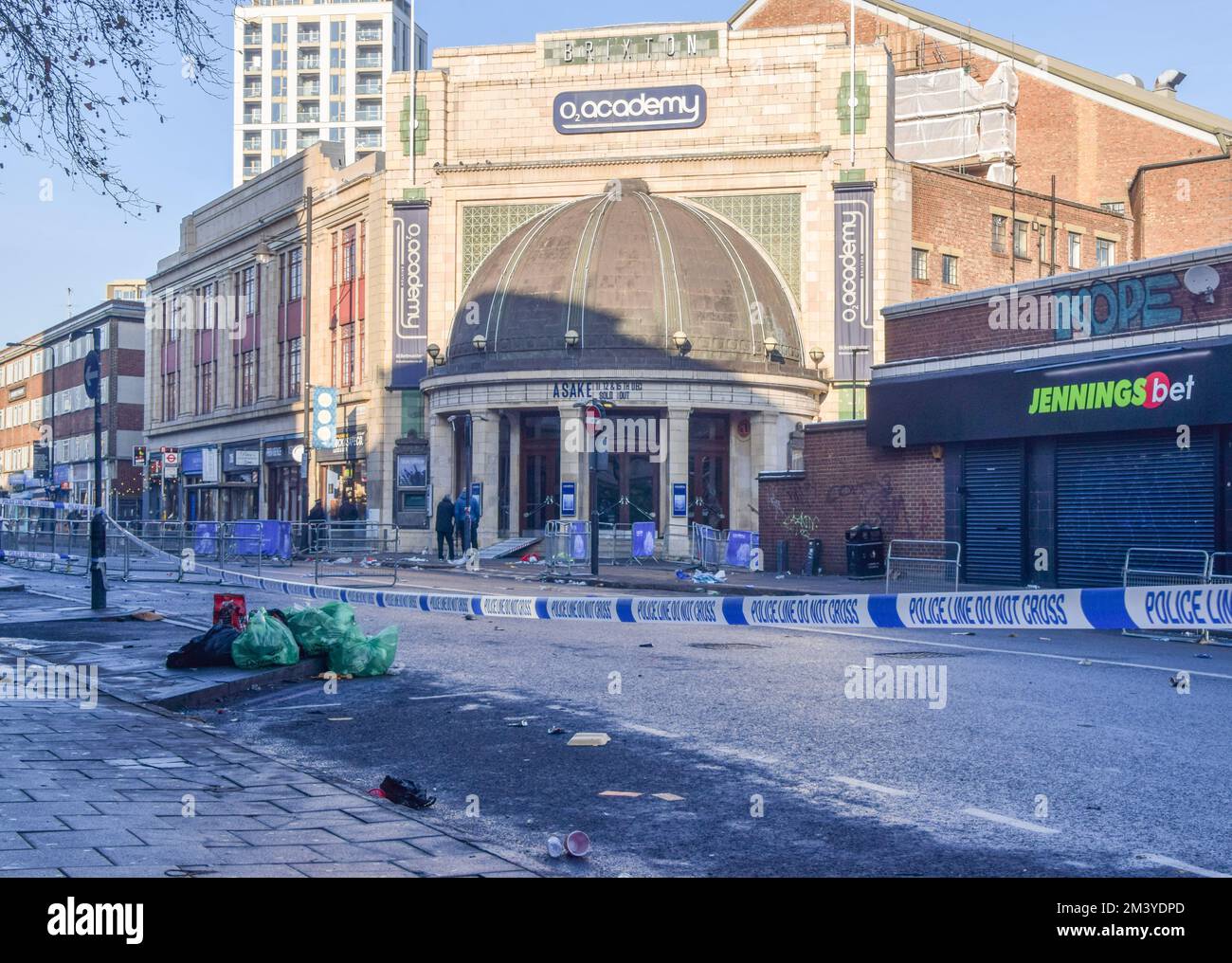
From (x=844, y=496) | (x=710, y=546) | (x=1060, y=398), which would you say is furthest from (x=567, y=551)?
(x=1060, y=398)

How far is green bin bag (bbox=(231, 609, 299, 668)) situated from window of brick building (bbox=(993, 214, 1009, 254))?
3963 cm

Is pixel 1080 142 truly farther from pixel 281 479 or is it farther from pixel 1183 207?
pixel 281 479

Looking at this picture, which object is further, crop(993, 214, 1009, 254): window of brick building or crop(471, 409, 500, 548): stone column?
crop(993, 214, 1009, 254): window of brick building

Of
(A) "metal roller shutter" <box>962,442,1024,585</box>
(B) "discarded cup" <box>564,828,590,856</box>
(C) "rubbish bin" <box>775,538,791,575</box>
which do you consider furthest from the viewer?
(C) "rubbish bin" <box>775,538,791,575</box>

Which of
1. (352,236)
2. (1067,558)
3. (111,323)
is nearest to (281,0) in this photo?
(111,323)

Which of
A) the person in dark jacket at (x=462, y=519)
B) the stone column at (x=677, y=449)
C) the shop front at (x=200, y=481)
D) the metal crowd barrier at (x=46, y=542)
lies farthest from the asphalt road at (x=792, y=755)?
the shop front at (x=200, y=481)

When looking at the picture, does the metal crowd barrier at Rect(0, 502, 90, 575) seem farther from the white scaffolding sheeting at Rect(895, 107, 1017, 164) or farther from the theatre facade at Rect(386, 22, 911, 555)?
Result: the white scaffolding sheeting at Rect(895, 107, 1017, 164)

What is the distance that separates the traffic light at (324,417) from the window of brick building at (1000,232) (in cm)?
2446

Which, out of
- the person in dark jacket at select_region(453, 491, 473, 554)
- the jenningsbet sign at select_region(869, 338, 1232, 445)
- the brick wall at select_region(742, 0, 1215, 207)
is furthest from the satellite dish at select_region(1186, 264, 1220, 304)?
the brick wall at select_region(742, 0, 1215, 207)

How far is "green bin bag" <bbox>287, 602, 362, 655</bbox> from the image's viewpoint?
37.0ft

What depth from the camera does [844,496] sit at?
2764 cm

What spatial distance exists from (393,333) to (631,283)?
10.1 m

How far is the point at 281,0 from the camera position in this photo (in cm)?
11288

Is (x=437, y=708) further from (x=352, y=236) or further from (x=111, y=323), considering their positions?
(x=111, y=323)
